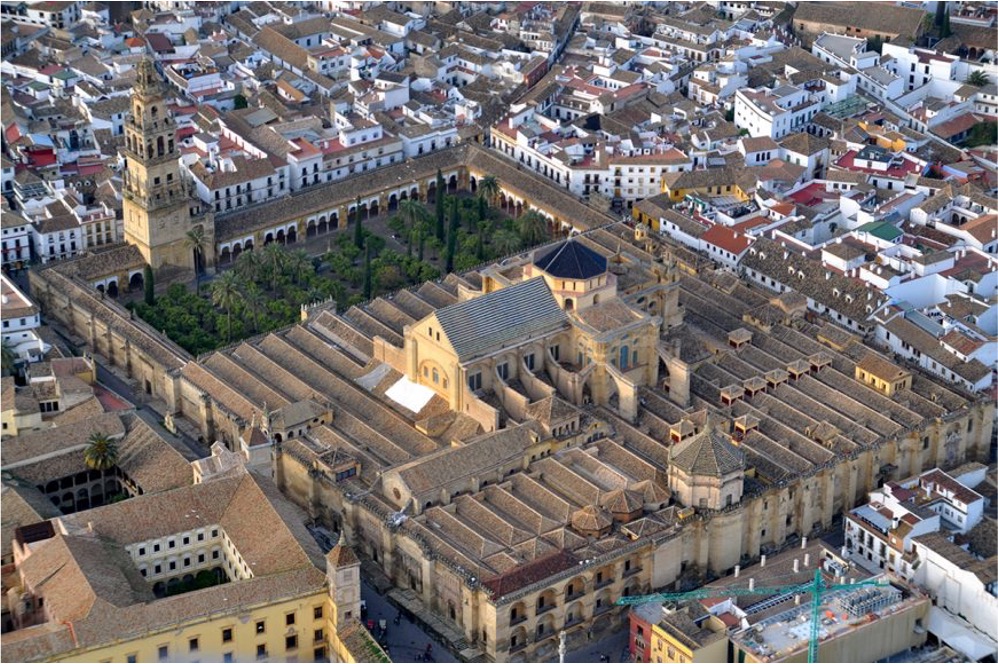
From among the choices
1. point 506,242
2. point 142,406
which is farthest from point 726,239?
point 142,406

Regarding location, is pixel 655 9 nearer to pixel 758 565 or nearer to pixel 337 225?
pixel 337 225

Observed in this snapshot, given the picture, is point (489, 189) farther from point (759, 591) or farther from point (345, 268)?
point (759, 591)

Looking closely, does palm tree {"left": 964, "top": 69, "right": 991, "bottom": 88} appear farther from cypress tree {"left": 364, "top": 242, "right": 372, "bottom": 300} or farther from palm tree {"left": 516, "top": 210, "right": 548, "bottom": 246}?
cypress tree {"left": 364, "top": 242, "right": 372, "bottom": 300}

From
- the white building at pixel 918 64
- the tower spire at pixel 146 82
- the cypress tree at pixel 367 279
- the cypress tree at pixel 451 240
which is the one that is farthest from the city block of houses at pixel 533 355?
the cypress tree at pixel 451 240

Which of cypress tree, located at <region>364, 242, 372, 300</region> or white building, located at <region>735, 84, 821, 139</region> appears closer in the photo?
cypress tree, located at <region>364, 242, 372, 300</region>

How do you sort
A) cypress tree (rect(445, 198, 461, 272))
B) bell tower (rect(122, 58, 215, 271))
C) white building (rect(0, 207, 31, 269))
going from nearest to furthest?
bell tower (rect(122, 58, 215, 271)) → white building (rect(0, 207, 31, 269)) → cypress tree (rect(445, 198, 461, 272))

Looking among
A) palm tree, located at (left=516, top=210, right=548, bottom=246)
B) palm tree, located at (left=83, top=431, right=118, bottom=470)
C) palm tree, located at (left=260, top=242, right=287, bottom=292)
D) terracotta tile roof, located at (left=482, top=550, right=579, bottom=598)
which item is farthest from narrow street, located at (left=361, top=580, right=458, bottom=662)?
palm tree, located at (left=516, top=210, right=548, bottom=246)

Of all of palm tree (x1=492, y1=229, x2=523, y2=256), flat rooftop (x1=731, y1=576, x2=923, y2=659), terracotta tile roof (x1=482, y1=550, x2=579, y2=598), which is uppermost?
palm tree (x1=492, y1=229, x2=523, y2=256)

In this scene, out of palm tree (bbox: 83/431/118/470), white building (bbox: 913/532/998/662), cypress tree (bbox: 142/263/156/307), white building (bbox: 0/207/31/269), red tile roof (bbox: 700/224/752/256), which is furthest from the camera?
white building (bbox: 0/207/31/269)
